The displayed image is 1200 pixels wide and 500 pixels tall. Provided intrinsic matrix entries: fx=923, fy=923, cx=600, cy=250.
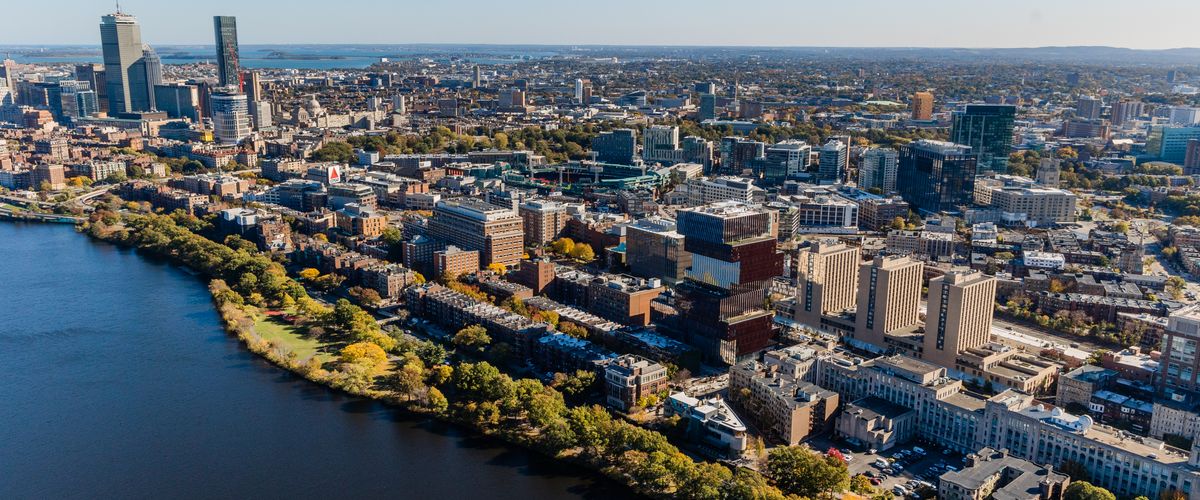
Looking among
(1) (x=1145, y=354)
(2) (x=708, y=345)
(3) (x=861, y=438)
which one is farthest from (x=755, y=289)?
(1) (x=1145, y=354)

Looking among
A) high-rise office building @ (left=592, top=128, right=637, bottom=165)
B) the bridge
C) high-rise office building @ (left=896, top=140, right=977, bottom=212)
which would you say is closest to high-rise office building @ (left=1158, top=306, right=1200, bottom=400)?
high-rise office building @ (left=896, top=140, right=977, bottom=212)

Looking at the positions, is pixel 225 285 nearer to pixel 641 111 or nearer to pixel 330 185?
pixel 330 185

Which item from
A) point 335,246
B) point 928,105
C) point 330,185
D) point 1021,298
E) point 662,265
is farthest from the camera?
point 928,105

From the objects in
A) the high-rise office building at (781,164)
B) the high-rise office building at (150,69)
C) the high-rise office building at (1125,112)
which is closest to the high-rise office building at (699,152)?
Answer: the high-rise office building at (781,164)

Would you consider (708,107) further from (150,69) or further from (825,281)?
(825,281)

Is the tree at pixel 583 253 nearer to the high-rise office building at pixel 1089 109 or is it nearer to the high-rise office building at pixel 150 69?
the high-rise office building at pixel 1089 109

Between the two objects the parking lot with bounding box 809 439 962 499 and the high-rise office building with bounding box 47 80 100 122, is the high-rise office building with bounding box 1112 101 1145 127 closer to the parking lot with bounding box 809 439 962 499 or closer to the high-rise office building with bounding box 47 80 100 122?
the parking lot with bounding box 809 439 962 499
